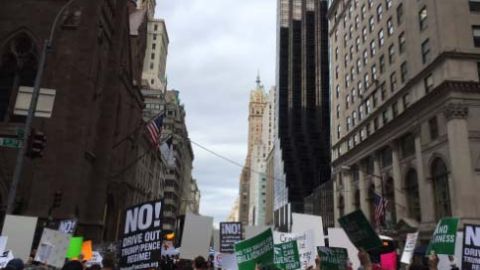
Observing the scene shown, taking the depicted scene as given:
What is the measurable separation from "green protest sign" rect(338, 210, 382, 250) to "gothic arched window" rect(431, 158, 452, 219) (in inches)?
1130

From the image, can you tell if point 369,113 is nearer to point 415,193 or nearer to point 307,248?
point 415,193

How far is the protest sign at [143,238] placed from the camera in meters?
9.41

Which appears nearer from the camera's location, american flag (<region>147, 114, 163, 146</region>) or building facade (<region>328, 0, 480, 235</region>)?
american flag (<region>147, 114, 163, 146</region>)

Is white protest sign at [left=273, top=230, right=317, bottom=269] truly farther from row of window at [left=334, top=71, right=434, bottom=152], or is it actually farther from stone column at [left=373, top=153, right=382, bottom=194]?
stone column at [left=373, top=153, right=382, bottom=194]

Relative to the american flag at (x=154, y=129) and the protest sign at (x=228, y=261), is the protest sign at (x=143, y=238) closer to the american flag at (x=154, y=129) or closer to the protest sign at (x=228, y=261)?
the protest sign at (x=228, y=261)

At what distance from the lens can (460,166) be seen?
3447 cm

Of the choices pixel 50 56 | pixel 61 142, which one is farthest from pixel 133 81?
pixel 61 142

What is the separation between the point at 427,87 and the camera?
4003cm

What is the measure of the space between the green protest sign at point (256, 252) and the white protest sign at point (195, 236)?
0.96 m

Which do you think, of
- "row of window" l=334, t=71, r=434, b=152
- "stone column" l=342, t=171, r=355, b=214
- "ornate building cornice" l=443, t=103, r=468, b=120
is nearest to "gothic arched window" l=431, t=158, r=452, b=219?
"ornate building cornice" l=443, t=103, r=468, b=120

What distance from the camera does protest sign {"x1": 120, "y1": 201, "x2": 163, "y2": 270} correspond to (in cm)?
941

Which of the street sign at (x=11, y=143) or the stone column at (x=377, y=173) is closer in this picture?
the street sign at (x=11, y=143)

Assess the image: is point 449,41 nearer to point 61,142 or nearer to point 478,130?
point 478,130

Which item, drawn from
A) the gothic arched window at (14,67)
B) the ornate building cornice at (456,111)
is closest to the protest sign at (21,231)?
the gothic arched window at (14,67)
